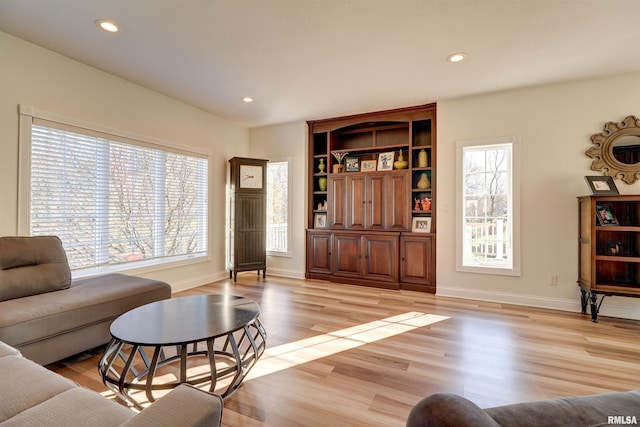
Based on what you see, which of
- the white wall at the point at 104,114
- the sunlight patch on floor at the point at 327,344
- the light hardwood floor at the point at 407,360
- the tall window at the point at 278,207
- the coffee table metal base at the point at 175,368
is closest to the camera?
the coffee table metal base at the point at 175,368

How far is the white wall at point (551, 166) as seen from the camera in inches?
132

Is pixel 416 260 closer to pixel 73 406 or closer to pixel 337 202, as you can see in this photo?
pixel 337 202

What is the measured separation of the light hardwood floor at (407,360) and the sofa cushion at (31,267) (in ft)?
2.15

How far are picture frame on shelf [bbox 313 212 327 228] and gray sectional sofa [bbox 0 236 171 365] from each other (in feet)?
9.49

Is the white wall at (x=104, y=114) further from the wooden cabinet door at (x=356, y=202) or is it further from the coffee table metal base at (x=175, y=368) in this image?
the wooden cabinet door at (x=356, y=202)

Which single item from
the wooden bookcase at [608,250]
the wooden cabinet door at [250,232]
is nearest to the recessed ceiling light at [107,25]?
the wooden cabinet door at [250,232]

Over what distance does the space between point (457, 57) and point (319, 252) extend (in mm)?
3356

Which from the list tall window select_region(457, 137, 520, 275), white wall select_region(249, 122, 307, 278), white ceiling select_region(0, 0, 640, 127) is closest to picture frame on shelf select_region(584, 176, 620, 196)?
tall window select_region(457, 137, 520, 275)

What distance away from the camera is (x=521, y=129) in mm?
3725

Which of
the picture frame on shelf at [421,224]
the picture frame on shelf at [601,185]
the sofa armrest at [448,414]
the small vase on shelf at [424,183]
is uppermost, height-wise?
the small vase on shelf at [424,183]

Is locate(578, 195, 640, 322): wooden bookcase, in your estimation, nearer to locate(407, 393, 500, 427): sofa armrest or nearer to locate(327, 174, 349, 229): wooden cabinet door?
locate(327, 174, 349, 229): wooden cabinet door

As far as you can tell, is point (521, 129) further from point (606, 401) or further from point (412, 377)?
point (606, 401)

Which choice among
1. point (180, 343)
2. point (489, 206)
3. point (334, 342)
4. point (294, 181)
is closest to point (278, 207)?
point (294, 181)

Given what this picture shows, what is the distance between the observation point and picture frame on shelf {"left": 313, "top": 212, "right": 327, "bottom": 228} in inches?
205
